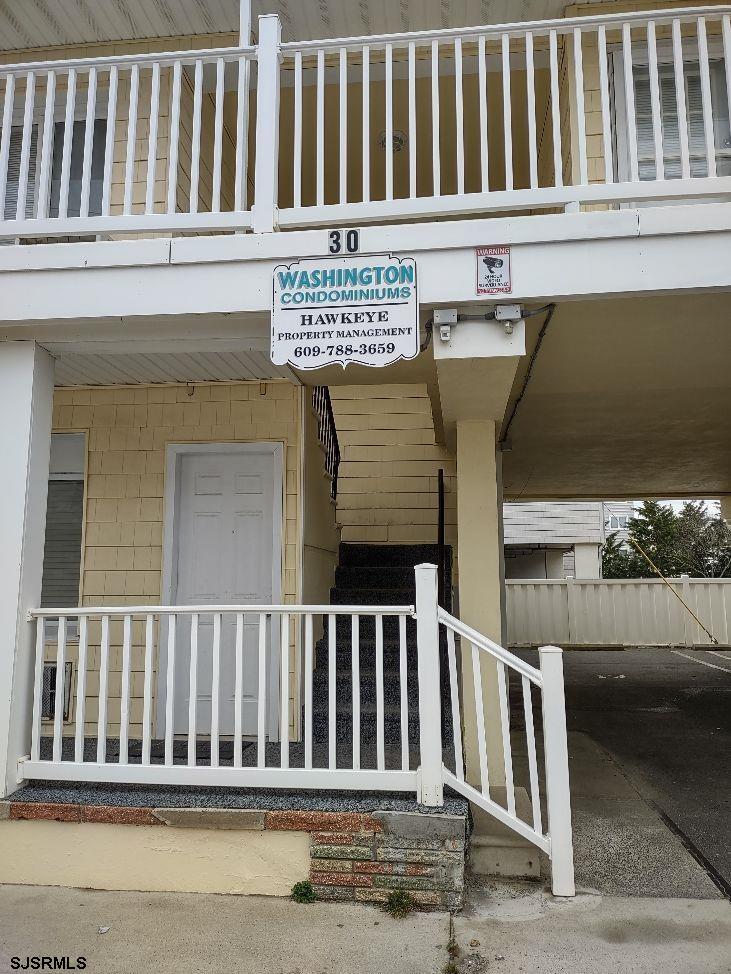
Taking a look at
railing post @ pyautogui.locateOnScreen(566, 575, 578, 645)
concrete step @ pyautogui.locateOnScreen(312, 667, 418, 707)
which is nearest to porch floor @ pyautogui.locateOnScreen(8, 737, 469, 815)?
concrete step @ pyautogui.locateOnScreen(312, 667, 418, 707)

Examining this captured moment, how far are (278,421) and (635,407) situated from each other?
306 centimetres

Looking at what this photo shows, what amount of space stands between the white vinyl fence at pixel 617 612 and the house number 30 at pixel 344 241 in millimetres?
Result: 11462

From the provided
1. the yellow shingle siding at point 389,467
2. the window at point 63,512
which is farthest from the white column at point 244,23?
the yellow shingle siding at point 389,467

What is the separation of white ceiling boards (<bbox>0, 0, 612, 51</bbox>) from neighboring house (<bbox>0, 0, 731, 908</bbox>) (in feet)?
0.07

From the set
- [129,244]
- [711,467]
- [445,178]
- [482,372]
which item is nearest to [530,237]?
[482,372]

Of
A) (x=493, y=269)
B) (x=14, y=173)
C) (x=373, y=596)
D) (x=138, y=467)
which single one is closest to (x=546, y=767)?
(x=493, y=269)

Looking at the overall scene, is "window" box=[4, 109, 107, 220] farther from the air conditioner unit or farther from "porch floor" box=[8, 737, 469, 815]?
"porch floor" box=[8, 737, 469, 815]

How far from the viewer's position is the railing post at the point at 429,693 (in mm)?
3637

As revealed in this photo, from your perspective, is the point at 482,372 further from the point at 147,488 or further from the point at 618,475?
the point at 618,475

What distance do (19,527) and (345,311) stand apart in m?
2.24

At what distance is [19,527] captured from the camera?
4.05m

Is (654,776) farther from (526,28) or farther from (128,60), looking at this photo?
(128,60)

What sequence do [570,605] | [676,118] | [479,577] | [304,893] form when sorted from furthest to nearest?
[570,605], [676,118], [479,577], [304,893]

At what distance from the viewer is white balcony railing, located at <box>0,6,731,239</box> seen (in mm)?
3809
